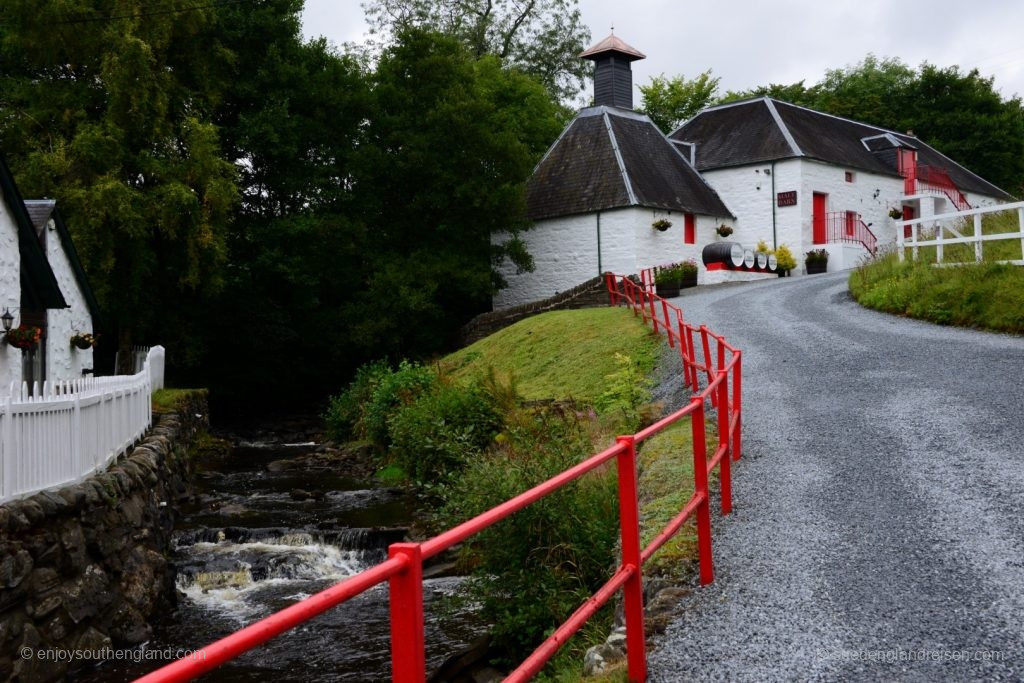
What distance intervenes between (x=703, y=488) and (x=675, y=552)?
707mm

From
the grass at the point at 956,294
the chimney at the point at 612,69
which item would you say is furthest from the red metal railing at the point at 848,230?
the grass at the point at 956,294

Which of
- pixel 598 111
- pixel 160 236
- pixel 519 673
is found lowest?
pixel 519 673

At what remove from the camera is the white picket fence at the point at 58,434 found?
7457 mm

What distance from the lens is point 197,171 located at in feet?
81.5

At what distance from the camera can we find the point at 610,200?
104 feet

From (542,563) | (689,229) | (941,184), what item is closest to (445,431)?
(542,563)

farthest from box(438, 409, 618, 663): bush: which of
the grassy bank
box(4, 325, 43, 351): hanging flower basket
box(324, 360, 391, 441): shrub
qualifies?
box(324, 360, 391, 441): shrub

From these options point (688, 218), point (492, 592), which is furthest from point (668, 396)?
point (688, 218)

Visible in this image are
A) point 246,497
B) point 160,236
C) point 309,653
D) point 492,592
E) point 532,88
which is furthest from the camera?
point 532,88

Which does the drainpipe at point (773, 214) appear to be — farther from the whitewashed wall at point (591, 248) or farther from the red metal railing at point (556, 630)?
the red metal railing at point (556, 630)

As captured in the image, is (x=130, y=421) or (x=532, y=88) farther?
(x=532, y=88)

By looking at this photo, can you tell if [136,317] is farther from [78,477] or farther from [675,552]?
[675,552]

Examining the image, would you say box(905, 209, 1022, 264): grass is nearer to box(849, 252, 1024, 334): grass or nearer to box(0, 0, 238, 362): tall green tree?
box(849, 252, 1024, 334): grass

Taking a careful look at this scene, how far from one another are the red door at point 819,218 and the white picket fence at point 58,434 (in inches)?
1153
